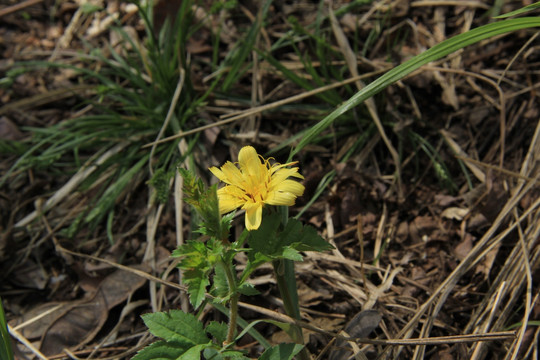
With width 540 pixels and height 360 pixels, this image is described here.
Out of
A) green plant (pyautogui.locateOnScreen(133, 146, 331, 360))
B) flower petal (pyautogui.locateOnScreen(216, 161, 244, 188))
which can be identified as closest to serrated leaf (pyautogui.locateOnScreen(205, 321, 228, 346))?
green plant (pyautogui.locateOnScreen(133, 146, 331, 360))

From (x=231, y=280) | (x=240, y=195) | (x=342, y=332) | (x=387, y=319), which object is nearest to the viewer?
(x=231, y=280)

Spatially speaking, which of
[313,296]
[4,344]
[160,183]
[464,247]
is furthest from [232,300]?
[464,247]

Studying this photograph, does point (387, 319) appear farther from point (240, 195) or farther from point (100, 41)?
point (100, 41)

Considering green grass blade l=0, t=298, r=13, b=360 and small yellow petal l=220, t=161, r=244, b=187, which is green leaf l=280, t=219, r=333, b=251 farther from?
green grass blade l=0, t=298, r=13, b=360

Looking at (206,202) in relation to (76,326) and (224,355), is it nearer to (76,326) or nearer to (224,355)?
(224,355)

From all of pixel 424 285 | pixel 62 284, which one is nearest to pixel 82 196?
pixel 62 284

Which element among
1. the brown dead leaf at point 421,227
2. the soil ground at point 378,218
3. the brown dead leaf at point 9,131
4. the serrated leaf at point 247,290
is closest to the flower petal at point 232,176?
the serrated leaf at point 247,290
